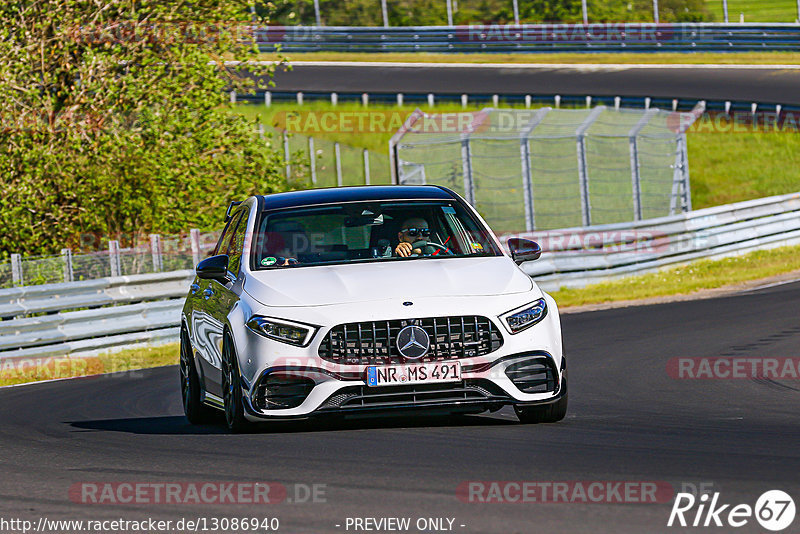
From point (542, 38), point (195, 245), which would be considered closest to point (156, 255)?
point (195, 245)

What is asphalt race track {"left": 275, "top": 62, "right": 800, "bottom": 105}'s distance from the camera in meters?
42.0

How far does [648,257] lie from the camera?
2478 cm

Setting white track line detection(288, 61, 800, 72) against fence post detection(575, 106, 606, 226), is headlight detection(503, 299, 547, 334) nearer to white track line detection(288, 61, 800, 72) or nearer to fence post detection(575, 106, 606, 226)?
fence post detection(575, 106, 606, 226)

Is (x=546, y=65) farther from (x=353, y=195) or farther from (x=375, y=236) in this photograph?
(x=375, y=236)

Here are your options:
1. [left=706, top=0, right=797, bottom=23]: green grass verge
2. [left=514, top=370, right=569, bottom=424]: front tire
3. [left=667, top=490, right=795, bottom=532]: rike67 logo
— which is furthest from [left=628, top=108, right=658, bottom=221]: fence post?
[left=706, top=0, right=797, bottom=23]: green grass verge

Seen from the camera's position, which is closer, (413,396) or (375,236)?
(413,396)

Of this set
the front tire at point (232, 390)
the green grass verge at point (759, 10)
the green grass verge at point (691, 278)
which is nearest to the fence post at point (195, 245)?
the green grass verge at point (691, 278)

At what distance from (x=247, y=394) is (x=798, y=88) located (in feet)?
118

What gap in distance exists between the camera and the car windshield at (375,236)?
971 centimetres

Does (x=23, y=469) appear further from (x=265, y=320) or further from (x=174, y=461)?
(x=265, y=320)

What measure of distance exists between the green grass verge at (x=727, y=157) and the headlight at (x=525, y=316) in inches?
993

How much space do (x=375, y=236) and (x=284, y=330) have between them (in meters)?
1.49

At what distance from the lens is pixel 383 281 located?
8.90 meters

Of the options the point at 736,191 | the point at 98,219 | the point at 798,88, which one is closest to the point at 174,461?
the point at 98,219
